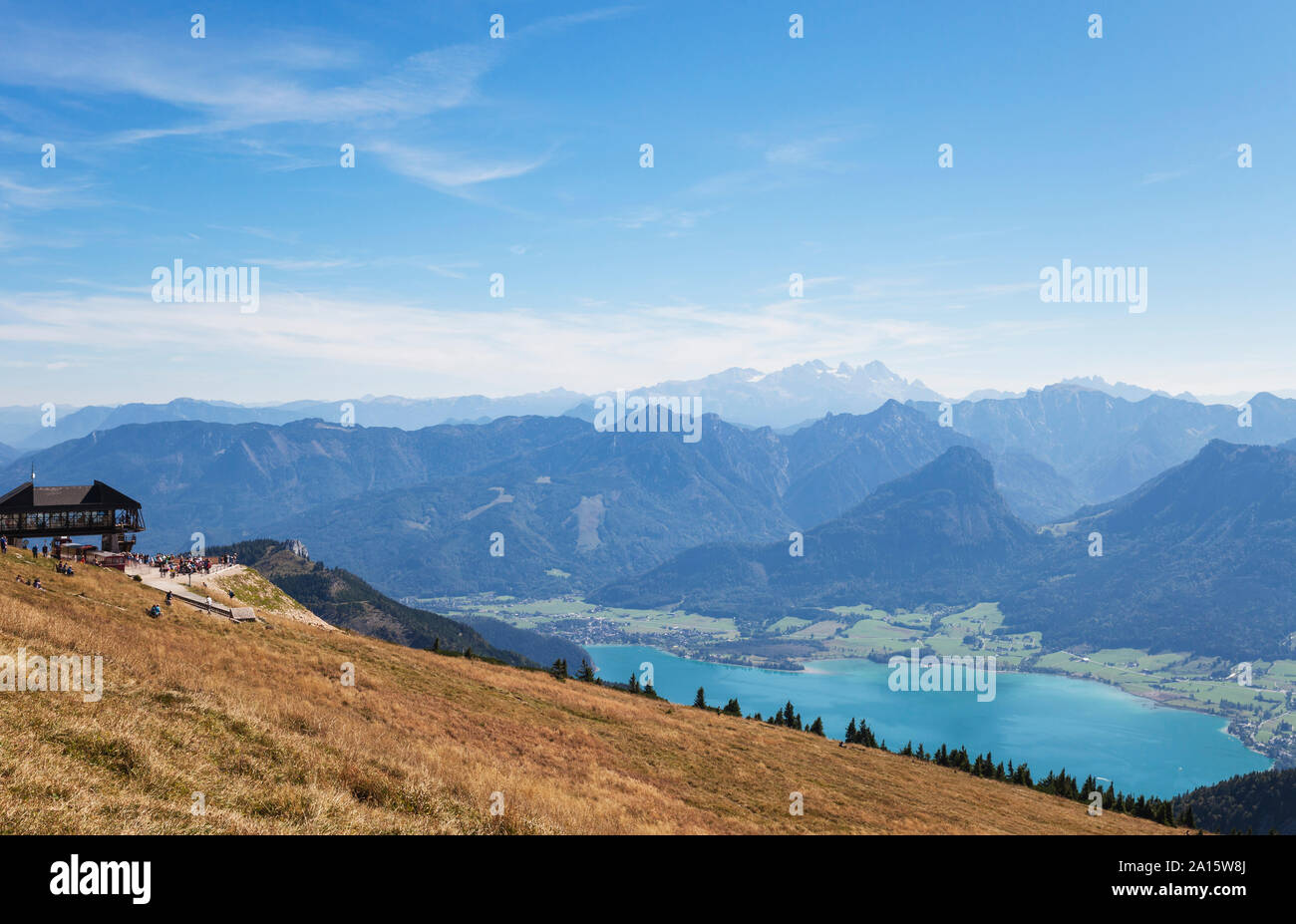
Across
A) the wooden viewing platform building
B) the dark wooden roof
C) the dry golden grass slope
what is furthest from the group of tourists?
the dry golden grass slope

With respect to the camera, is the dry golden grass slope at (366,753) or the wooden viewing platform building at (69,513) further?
the wooden viewing platform building at (69,513)

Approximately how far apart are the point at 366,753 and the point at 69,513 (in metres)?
54.9

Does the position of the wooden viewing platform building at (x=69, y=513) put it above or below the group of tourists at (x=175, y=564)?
above

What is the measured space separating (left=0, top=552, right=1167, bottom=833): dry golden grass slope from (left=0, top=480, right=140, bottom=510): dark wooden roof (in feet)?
48.1

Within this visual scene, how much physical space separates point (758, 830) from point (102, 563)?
185 feet

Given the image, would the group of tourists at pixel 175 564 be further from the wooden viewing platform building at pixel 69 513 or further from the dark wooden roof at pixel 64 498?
the dark wooden roof at pixel 64 498

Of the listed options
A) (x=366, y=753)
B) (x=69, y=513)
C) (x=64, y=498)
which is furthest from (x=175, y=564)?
(x=366, y=753)

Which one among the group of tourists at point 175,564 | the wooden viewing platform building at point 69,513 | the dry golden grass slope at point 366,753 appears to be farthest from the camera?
the group of tourists at point 175,564

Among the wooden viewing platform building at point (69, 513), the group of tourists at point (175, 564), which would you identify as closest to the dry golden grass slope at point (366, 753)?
the group of tourists at point (175, 564)

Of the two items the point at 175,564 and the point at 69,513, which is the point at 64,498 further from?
the point at 175,564

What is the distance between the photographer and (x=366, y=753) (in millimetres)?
19141

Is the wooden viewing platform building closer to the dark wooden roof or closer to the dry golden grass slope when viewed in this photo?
the dark wooden roof

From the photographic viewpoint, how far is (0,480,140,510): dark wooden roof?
55656 mm

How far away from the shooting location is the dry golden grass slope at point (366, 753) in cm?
1374
